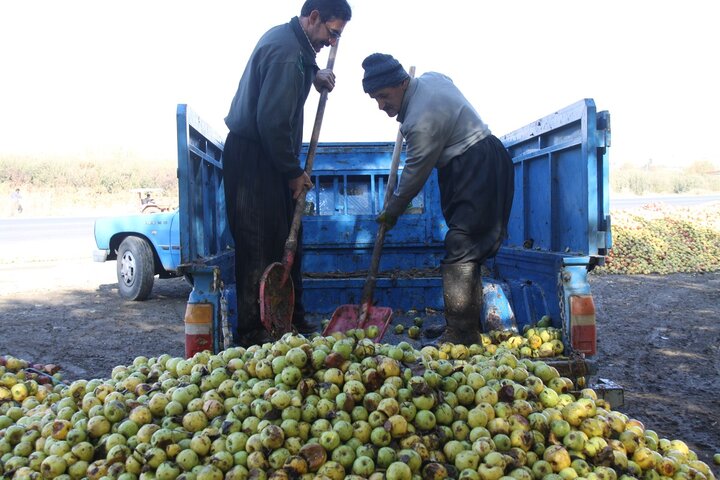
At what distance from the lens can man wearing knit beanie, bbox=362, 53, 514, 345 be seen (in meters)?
3.86

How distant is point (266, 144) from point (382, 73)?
0.91 metres

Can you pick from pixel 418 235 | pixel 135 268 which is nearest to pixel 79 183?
pixel 135 268

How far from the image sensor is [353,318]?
180 inches

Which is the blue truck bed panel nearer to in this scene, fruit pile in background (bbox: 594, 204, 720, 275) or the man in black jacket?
the man in black jacket

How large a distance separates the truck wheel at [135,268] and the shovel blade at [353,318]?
5.64 metres

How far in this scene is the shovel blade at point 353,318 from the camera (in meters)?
4.44

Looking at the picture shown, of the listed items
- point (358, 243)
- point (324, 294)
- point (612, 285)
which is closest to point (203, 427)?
point (324, 294)

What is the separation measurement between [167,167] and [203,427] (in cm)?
5145

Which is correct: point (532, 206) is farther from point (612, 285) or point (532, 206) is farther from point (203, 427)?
point (612, 285)

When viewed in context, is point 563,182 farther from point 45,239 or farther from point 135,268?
point 45,239

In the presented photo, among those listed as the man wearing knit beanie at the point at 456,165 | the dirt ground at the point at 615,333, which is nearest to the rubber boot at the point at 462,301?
the man wearing knit beanie at the point at 456,165

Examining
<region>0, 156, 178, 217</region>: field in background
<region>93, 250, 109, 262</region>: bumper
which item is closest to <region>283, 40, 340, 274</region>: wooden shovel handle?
<region>93, 250, 109, 262</region>: bumper

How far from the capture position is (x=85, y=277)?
491 inches

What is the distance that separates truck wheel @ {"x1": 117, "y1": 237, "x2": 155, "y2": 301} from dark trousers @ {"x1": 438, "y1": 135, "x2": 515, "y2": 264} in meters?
6.57
